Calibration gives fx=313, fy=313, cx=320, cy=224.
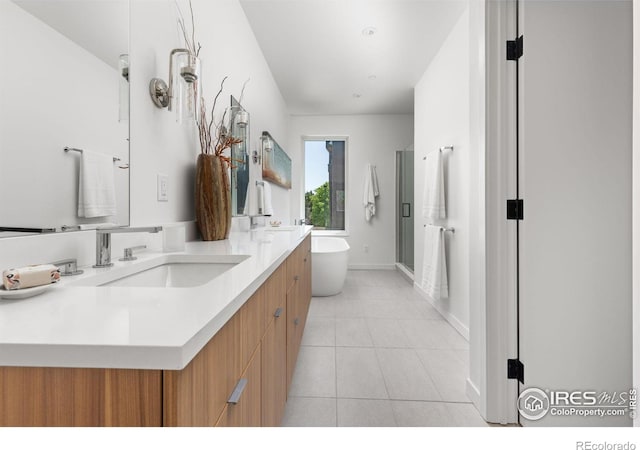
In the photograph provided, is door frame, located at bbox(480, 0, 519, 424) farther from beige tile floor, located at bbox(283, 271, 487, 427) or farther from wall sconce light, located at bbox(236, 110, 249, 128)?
wall sconce light, located at bbox(236, 110, 249, 128)

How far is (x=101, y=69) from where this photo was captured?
101 centimetres

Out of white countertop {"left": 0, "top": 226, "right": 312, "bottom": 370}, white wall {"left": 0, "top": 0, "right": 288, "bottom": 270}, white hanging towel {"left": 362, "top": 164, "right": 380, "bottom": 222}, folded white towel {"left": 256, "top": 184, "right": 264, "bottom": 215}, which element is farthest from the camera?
white hanging towel {"left": 362, "top": 164, "right": 380, "bottom": 222}

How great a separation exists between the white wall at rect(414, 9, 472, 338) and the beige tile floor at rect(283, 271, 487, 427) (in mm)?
280

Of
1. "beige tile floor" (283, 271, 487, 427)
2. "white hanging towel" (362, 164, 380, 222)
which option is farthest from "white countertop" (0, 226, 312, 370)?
"white hanging towel" (362, 164, 380, 222)

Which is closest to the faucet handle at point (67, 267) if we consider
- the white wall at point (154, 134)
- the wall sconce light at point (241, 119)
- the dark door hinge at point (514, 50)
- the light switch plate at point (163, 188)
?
the white wall at point (154, 134)

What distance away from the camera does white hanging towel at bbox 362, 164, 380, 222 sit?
16.6 feet

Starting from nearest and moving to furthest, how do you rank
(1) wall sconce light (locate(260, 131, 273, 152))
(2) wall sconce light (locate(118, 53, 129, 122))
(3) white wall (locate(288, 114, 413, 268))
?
(2) wall sconce light (locate(118, 53, 129, 122)), (1) wall sconce light (locate(260, 131, 273, 152)), (3) white wall (locate(288, 114, 413, 268))

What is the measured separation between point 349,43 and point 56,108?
274 centimetres

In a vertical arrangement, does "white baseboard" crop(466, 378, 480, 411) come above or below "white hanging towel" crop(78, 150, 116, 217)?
below

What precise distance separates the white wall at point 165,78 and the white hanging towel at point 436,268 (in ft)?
6.98

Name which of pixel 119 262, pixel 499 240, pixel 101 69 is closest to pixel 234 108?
pixel 101 69
